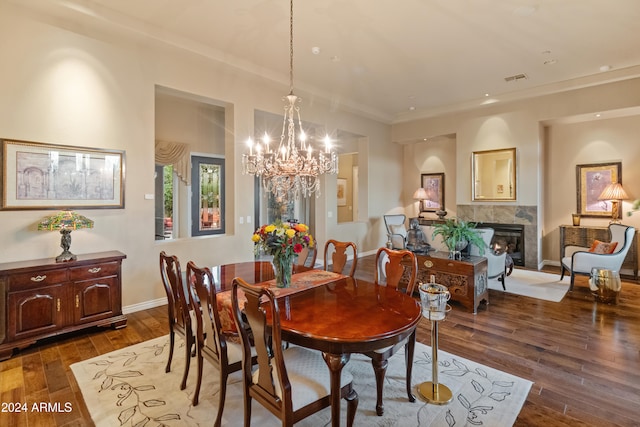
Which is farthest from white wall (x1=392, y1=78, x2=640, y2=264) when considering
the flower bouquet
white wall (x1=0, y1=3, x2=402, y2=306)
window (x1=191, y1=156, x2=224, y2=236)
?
the flower bouquet

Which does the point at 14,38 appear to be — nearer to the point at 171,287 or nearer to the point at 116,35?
the point at 116,35

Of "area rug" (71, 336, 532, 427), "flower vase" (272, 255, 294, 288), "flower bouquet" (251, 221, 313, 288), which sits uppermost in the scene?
"flower bouquet" (251, 221, 313, 288)

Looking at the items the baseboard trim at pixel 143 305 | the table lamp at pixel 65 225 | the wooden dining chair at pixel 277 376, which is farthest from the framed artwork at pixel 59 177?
the wooden dining chair at pixel 277 376

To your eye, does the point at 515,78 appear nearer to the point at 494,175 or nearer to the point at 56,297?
the point at 494,175

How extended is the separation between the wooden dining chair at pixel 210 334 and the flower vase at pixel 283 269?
558mm

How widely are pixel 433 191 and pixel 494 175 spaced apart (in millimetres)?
1801

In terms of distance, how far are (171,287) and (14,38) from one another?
Answer: 3.16 m

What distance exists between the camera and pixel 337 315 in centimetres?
191

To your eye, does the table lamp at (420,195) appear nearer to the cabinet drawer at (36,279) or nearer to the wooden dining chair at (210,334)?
the wooden dining chair at (210,334)

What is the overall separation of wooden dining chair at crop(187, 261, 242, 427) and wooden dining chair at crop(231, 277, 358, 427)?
0.80ft

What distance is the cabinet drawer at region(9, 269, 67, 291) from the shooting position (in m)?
2.85

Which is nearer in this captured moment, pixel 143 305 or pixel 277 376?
pixel 277 376

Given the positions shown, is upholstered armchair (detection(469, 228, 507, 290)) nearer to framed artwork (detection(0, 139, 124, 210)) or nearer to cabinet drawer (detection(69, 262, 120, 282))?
cabinet drawer (detection(69, 262, 120, 282))

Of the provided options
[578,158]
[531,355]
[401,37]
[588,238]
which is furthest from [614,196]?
[401,37]
